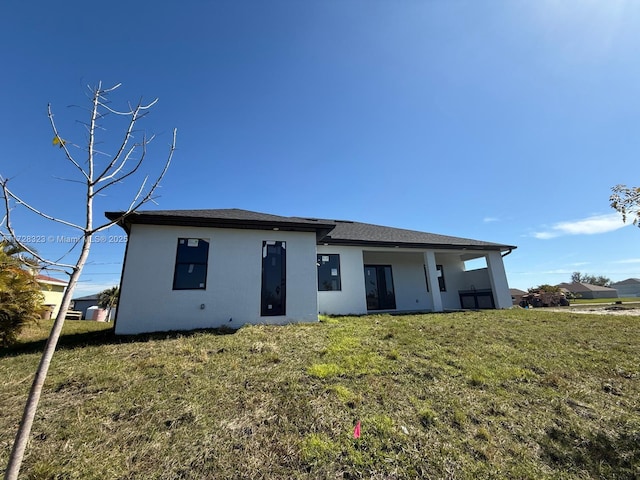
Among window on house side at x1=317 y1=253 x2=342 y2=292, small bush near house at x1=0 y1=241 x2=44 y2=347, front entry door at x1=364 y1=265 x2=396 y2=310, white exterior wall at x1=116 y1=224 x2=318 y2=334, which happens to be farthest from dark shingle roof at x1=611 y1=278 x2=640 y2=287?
small bush near house at x1=0 y1=241 x2=44 y2=347

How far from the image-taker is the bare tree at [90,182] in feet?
5.05

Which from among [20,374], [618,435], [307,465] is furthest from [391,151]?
[20,374]

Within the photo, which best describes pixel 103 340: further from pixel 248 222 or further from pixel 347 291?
pixel 347 291

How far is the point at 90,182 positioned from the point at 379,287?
12.7 metres

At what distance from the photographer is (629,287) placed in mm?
65312

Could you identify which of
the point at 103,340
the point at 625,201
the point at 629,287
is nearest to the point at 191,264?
the point at 103,340

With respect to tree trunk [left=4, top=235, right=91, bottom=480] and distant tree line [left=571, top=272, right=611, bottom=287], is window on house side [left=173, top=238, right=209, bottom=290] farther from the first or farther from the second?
distant tree line [left=571, top=272, right=611, bottom=287]

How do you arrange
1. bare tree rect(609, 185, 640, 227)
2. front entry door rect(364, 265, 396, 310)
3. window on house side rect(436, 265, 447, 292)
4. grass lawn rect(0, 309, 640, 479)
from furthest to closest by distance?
window on house side rect(436, 265, 447, 292) < front entry door rect(364, 265, 396, 310) < bare tree rect(609, 185, 640, 227) < grass lawn rect(0, 309, 640, 479)

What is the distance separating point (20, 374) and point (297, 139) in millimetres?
9931

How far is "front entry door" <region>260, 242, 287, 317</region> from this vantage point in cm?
805

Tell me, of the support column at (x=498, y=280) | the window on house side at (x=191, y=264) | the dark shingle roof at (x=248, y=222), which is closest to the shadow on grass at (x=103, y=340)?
the window on house side at (x=191, y=264)

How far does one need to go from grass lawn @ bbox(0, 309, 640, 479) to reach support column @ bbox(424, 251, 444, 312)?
21.5ft

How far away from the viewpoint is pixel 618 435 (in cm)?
286

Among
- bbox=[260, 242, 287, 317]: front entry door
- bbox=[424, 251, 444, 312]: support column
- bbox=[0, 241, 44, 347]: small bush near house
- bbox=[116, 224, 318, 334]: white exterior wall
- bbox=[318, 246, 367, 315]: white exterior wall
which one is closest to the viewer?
bbox=[0, 241, 44, 347]: small bush near house
